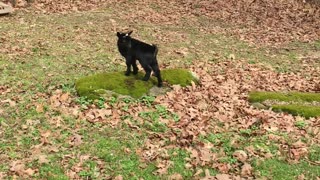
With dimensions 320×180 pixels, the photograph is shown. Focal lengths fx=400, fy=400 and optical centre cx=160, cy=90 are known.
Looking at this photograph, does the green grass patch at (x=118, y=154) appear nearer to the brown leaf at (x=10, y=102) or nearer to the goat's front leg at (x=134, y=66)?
the goat's front leg at (x=134, y=66)

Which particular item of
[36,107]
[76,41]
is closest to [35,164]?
[36,107]

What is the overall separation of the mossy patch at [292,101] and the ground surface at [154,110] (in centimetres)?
31

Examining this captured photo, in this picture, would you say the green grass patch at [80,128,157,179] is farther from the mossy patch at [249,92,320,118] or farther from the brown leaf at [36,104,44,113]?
the mossy patch at [249,92,320,118]

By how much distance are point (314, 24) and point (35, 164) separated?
49.5ft

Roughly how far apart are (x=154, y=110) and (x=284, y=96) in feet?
11.0

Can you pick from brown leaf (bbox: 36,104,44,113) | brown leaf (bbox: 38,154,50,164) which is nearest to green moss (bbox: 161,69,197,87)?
brown leaf (bbox: 36,104,44,113)

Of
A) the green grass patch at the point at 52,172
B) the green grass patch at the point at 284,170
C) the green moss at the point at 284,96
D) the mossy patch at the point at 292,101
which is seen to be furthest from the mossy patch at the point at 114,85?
the green grass patch at the point at 284,170

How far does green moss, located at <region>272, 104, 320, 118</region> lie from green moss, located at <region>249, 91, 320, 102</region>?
0.43 meters

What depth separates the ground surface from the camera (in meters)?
6.82

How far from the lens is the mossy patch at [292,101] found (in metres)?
8.98

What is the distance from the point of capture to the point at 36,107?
8531 millimetres

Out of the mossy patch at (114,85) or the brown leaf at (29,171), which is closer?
the brown leaf at (29,171)

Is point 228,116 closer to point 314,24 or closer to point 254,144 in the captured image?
point 254,144

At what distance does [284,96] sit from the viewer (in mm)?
9734
